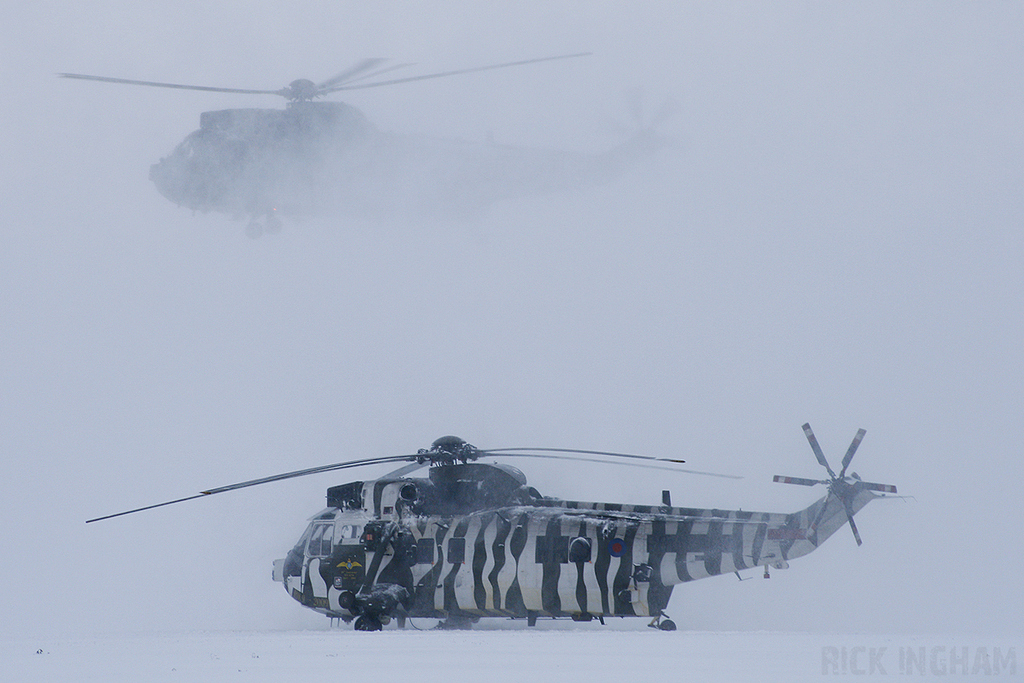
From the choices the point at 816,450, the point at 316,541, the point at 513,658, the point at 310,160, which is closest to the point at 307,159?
the point at 310,160

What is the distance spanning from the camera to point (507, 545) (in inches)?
547

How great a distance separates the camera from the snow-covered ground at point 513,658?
7902mm

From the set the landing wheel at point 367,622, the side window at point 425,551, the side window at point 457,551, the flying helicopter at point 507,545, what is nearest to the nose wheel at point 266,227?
the flying helicopter at point 507,545

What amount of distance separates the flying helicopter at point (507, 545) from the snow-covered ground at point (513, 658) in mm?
1744

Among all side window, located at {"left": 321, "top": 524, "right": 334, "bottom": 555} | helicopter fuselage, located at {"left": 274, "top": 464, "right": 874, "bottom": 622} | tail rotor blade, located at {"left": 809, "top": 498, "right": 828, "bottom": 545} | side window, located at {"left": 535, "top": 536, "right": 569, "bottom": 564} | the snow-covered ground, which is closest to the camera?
the snow-covered ground

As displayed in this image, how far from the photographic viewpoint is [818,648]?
9836 millimetres

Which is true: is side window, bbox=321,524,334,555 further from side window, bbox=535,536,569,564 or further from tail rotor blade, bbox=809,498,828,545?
tail rotor blade, bbox=809,498,828,545

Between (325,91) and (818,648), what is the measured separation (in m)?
17.3

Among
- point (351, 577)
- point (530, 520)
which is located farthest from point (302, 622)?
point (530, 520)

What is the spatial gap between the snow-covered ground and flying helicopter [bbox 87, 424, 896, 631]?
5.72 feet

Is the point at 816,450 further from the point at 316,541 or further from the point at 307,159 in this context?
the point at 307,159

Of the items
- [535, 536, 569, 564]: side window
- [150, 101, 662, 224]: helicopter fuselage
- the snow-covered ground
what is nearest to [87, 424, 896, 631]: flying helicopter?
[535, 536, 569, 564]: side window

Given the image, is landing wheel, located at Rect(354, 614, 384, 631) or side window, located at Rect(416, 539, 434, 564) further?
side window, located at Rect(416, 539, 434, 564)

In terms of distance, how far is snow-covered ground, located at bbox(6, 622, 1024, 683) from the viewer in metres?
7.90
